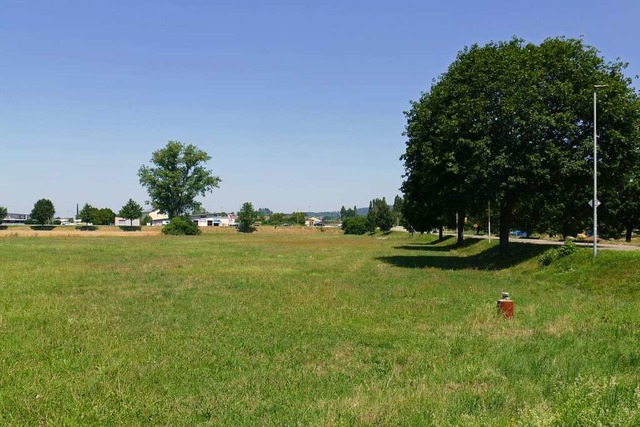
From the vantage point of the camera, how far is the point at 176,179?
11175cm

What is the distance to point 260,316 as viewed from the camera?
1355cm

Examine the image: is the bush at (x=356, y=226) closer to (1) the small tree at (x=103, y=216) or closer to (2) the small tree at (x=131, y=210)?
(2) the small tree at (x=131, y=210)

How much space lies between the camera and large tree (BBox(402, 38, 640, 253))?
87.6ft

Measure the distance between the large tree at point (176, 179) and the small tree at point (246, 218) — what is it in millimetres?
22199

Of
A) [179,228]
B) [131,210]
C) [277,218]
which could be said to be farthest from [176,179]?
[277,218]

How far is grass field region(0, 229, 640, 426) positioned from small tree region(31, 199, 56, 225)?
532 feet

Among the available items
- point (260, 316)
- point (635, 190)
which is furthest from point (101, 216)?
point (260, 316)

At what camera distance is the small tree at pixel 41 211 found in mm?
160625

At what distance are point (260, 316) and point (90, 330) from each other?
4261 mm

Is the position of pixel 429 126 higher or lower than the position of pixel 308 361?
higher

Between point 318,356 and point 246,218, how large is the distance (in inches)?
5125

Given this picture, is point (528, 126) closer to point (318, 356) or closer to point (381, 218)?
point (318, 356)

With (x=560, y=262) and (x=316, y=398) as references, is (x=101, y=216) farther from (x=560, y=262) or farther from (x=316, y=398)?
(x=316, y=398)

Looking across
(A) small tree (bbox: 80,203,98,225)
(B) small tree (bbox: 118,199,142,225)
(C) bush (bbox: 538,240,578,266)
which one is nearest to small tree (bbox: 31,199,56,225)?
(A) small tree (bbox: 80,203,98,225)
